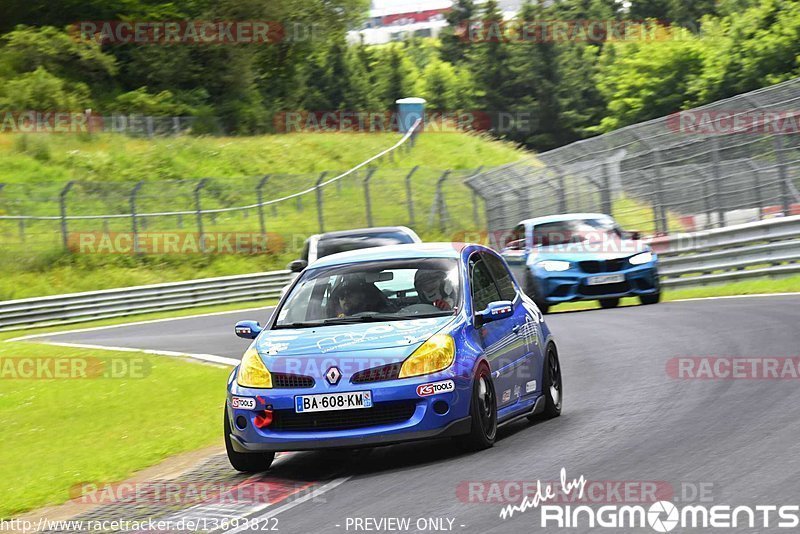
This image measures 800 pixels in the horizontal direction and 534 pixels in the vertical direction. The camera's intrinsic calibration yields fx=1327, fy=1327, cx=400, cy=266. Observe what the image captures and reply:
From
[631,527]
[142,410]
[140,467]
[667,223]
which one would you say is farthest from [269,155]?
[631,527]

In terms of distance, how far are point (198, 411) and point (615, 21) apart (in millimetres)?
115902

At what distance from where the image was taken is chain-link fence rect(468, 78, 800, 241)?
2170 centimetres

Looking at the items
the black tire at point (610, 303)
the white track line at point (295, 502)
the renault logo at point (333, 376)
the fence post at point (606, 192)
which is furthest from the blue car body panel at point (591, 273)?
the white track line at point (295, 502)

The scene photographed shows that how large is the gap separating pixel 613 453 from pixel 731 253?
14946mm

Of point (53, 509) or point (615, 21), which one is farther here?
point (615, 21)

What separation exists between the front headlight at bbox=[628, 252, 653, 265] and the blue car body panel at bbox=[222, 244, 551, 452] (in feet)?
36.8

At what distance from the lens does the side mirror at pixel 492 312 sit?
912 centimetres

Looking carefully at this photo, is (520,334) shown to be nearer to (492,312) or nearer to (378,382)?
(492,312)

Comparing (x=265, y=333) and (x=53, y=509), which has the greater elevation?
(x=265, y=333)

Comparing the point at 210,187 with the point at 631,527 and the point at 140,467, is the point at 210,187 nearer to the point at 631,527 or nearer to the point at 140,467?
the point at 140,467

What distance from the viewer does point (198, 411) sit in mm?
12859

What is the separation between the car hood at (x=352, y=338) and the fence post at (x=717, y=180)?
1541 cm

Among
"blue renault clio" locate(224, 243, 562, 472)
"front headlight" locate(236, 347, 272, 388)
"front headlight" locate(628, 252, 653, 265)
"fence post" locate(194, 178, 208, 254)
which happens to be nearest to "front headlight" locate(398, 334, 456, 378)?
"blue renault clio" locate(224, 243, 562, 472)

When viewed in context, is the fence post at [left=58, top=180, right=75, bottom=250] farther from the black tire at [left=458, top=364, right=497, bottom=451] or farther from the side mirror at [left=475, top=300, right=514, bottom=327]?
the black tire at [left=458, top=364, right=497, bottom=451]
